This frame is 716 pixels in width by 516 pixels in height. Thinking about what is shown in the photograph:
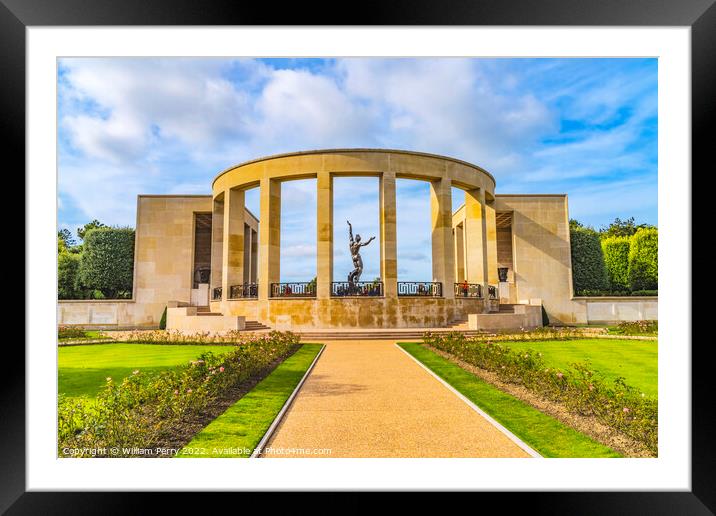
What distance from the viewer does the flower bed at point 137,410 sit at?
450 centimetres

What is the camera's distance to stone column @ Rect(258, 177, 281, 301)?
820 inches

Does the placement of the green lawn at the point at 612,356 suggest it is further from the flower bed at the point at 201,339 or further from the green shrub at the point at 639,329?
the flower bed at the point at 201,339

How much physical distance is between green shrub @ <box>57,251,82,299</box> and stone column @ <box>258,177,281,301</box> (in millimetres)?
16888

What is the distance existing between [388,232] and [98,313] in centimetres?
1901

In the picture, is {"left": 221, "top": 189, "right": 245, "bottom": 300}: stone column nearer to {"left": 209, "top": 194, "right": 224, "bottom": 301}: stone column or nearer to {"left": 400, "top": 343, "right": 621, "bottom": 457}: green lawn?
{"left": 209, "top": 194, "right": 224, "bottom": 301}: stone column

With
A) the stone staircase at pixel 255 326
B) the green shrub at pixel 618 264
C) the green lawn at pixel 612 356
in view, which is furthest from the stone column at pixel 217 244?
the green shrub at pixel 618 264

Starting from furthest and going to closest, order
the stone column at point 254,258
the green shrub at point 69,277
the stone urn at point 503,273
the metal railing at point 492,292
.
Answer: the stone column at point 254,258
the stone urn at point 503,273
the green shrub at point 69,277
the metal railing at point 492,292

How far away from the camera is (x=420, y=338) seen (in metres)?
17.1

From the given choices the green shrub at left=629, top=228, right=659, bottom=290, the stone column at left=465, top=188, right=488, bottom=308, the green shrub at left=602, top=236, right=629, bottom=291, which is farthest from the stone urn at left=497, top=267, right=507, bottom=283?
the green shrub at left=629, top=228, right=659, bottom=290

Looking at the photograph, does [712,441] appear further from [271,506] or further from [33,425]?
[33,425]

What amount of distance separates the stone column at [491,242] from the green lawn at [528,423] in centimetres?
1738

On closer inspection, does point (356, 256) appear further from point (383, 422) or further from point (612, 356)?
point (383, 422)

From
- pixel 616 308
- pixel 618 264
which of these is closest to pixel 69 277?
pixel 616 308
